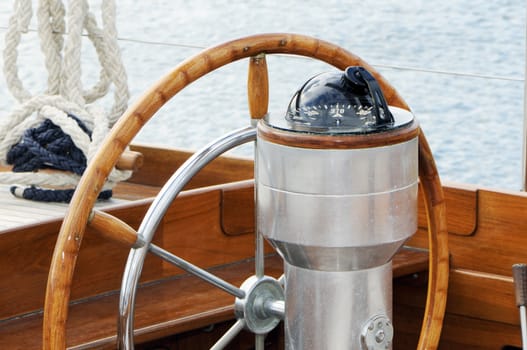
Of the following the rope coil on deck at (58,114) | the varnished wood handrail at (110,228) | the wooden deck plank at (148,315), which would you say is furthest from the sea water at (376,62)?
the varnished wood handrail at (110,228)

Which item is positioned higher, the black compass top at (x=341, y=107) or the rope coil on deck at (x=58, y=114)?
the black compass top at (x=341, y=107)

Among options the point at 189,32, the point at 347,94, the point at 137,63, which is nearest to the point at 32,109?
the point at 347,94

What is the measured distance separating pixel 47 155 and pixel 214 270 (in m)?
0.45

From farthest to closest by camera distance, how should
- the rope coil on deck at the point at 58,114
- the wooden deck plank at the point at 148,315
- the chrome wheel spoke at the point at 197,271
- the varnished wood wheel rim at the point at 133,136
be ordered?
the rope coil on deck at the point at 58,114 < the wooden deck plank at the point at 148,315 < the chrome wheel spoke at the point at 197,271 < the varnished wood wheel rim at the point at 133,136

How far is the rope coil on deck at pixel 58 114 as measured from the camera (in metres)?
1.97

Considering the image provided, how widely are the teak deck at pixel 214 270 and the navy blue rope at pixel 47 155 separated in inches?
13.8

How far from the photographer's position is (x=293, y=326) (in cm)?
105

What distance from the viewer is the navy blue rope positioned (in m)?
1.98

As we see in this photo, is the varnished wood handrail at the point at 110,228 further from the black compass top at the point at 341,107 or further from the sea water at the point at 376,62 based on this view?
the sea water at the point at 376,62

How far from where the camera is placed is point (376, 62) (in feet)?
22.1

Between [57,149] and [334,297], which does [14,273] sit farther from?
[334,297]

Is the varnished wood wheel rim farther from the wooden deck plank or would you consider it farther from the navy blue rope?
the navy blue rope

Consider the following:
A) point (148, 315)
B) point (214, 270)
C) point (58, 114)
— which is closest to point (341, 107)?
point (148, 315)

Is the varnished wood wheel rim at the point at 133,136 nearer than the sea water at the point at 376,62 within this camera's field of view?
Yes
